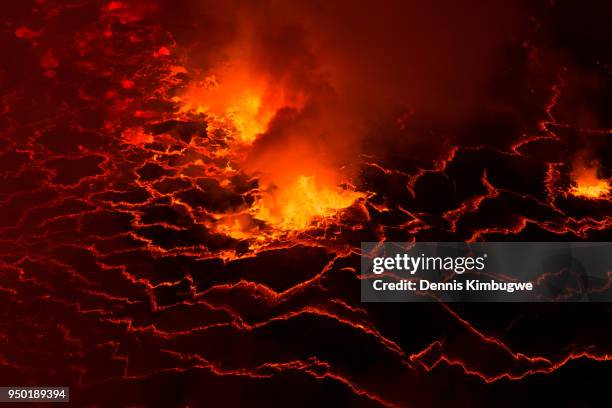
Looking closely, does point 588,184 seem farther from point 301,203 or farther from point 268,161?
point 268,161

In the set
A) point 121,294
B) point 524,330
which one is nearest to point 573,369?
point 524,330

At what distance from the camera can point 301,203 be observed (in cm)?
405

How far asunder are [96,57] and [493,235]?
16.2ft

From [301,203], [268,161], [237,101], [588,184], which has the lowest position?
[301,203]

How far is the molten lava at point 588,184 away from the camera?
4.14 m

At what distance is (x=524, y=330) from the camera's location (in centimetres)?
333

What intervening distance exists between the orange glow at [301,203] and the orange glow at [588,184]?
2.11 m

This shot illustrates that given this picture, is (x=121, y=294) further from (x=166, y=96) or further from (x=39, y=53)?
(x=39, y=53)

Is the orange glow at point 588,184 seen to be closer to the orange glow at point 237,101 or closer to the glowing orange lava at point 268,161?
the glowing orange lava at point 268,161

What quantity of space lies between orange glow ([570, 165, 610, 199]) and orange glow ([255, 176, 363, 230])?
2.11m

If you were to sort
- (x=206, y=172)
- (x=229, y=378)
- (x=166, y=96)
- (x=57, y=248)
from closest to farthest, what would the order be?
1. (x=229, y=378)
2. (x=57, y=248)
3. (x=206, y=172)
4. (x=166, y=96)

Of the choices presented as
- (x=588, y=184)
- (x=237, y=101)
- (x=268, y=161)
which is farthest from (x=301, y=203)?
(x=588, y=184)

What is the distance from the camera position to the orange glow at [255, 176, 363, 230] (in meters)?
3.96

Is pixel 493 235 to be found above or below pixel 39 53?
below
